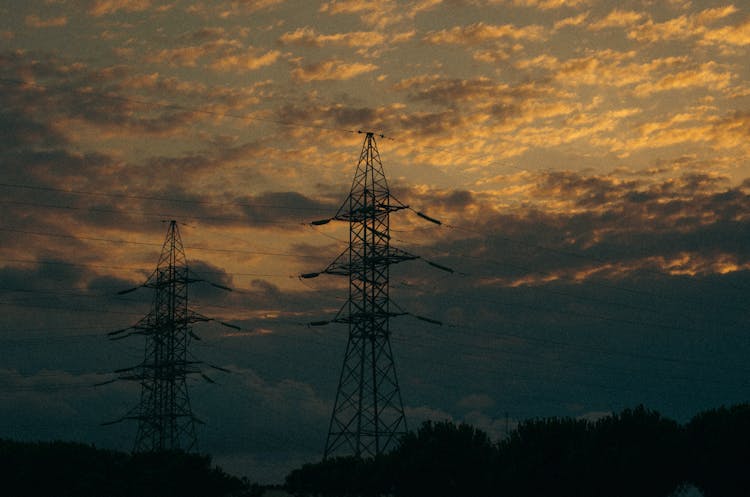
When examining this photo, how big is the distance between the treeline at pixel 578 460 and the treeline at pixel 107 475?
16.0m

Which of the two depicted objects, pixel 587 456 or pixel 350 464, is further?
pixel 350 464

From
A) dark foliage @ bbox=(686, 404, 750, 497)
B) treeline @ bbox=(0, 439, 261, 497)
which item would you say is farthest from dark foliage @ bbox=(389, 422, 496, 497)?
treeline @ bbox=(0, 439, 261, 497)

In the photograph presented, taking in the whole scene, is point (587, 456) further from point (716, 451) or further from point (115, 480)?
point (115, 480)

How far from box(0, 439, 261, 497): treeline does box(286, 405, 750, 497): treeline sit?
1598cm

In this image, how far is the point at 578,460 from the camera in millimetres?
59656

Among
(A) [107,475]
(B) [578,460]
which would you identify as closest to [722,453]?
(B) [578,460]

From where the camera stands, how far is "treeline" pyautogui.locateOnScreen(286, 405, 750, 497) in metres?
59.6

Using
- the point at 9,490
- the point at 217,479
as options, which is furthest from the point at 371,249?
the point at 9,490

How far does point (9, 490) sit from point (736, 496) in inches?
2193

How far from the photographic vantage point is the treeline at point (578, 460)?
59.6 meters

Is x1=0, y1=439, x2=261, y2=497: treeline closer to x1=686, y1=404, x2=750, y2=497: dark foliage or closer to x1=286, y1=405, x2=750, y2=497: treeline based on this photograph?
x1=286, y1=405, x2=750, y2=497: treeline

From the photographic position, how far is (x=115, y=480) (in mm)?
74812

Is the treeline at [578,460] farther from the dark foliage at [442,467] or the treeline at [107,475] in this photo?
the treeline at [107,475]

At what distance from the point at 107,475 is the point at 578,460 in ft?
129
